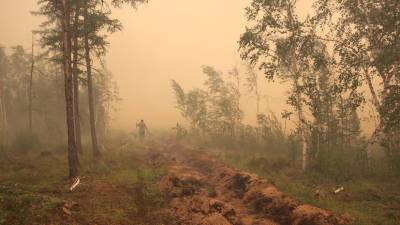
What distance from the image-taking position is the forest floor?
9586mm

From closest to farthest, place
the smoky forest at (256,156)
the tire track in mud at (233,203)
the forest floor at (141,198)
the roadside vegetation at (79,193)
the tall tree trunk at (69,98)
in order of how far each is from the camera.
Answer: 1. the roadside vegetation at (79,193)
2. the forest floor at (141,198)
3. the tire track in mud at (233,203)
4. the smoky forest at (256,156)
5. the tall tree trunk at (69,98)

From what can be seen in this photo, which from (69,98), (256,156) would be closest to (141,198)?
(69,98)

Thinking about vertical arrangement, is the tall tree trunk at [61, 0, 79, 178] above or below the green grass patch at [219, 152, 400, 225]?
above

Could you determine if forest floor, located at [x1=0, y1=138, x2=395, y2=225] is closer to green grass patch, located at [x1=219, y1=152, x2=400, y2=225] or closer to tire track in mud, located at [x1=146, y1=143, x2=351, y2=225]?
tire track in mud, located at [x1=146, y1=143, x2=351, y2=225]

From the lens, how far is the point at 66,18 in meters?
15.1

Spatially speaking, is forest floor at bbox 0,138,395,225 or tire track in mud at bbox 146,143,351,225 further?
tire track in mud at bbox 146,143,351,225

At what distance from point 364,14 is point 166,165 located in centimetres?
1346

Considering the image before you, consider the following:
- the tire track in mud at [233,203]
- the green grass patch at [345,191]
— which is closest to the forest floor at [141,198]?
the tire track in mud at [233,203]

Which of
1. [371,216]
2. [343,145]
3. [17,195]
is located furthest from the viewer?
[343,145]

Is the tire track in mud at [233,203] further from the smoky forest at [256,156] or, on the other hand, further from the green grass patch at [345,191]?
the green grass patch at [345,191]

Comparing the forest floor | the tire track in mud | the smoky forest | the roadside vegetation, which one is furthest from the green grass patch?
the roadside vegetation

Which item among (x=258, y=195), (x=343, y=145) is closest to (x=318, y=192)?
(x=258, y=195)

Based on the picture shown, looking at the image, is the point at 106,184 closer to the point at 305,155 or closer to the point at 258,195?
the point at 258,195

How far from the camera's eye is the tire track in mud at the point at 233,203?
1005cm
